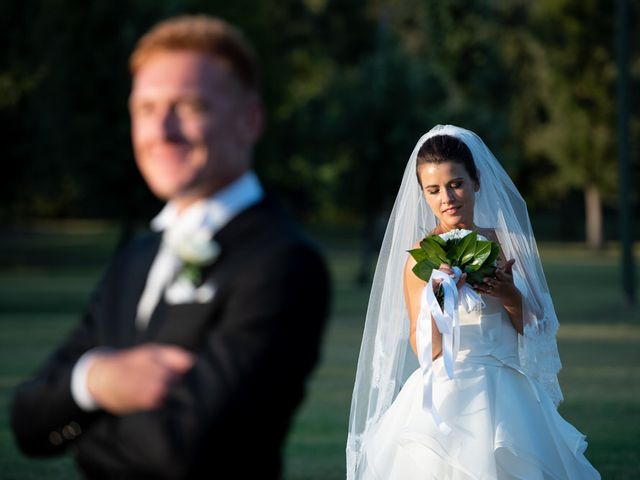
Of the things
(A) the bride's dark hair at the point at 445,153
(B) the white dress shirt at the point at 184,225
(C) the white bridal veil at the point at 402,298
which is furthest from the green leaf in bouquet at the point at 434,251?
(B) the white dress shirt at the point at 184,225

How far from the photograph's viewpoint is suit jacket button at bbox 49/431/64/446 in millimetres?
2672

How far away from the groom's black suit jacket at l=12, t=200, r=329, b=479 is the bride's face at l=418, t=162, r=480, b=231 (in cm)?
399

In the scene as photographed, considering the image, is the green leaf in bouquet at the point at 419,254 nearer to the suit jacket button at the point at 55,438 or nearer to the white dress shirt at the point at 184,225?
the white dress shirt at the point at 184,225

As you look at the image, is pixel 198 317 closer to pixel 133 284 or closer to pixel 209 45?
pixel 133 284

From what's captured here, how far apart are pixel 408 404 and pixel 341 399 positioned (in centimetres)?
964

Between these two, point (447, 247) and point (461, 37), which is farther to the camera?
point (461, 37)

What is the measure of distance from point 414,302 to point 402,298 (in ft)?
3.23

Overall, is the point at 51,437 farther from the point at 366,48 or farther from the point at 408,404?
the point at 366,48

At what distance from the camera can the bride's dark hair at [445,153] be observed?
21.9 feet

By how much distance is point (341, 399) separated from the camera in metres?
16.4

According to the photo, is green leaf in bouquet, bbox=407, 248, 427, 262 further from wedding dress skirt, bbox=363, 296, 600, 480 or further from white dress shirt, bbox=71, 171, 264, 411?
white dress shirt, bbox=71, 171, 264, 411

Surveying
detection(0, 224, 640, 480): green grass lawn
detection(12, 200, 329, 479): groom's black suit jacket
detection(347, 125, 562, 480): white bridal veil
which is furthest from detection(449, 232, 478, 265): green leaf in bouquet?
detection(0, 224, 640, 480): green grass lawn

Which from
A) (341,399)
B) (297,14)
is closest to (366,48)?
(297,14)

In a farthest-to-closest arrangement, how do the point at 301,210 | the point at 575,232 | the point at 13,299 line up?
the point at 575,232
the point at 301,210
the point at 13,299
